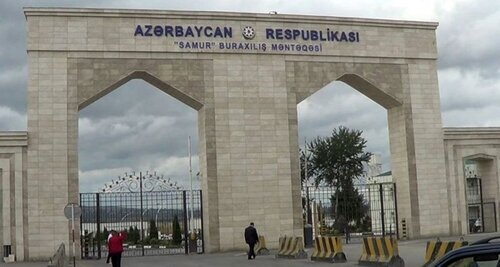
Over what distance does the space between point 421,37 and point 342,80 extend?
4.28 meters

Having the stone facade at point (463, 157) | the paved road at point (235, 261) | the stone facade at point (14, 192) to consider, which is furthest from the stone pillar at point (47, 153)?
the stone facade at point (463, 157)

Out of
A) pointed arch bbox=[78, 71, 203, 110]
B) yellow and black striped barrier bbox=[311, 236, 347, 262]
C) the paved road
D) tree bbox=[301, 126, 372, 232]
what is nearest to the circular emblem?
pointed arch bbox=[78, 71, 203, 110]

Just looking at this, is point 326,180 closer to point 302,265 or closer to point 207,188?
point 207,188

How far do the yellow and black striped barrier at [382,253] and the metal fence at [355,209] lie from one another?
11.1 metres

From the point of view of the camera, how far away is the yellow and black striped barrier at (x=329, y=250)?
77.9 feet

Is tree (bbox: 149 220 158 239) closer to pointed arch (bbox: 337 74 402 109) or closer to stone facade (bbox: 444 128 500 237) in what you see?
pointed arch (bbox: 337 74 402 109)

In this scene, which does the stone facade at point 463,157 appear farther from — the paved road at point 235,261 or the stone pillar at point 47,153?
the stone pillar at point 47,153

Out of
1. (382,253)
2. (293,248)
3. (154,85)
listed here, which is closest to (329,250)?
(293,248)

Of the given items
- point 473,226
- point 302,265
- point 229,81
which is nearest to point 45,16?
point 229,81

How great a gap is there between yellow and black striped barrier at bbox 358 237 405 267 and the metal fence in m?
11.1

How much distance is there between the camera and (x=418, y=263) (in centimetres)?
2158

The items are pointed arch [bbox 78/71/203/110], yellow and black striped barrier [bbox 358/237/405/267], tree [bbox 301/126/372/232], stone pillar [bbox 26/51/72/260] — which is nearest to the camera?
yellow and black striped barrier [bbox 358/237/405/267]

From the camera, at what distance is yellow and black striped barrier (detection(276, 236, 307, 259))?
26.2 metres

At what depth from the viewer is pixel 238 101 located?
3128 centimetres
